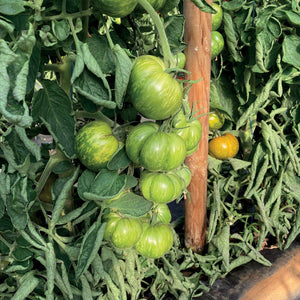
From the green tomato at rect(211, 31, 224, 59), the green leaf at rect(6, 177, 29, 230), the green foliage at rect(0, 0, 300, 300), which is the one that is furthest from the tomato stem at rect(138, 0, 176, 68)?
the green tomato at rect(211, 31, 224, 59)

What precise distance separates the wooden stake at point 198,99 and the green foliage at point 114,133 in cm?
6

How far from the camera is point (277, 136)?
1.31 meters

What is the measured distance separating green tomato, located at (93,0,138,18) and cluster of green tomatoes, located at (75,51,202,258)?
95 millimetres

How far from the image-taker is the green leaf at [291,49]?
1229 millimetres

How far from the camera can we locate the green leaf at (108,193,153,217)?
2.18ft

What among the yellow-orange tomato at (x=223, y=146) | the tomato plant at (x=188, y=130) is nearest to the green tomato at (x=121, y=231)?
the tomato plant at (x=188, y=130)

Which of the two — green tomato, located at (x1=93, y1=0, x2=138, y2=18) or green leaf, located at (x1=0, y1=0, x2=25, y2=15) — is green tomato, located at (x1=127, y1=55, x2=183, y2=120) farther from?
green leaf, located at (x1=0, y1=0, x2=25, y2=15)

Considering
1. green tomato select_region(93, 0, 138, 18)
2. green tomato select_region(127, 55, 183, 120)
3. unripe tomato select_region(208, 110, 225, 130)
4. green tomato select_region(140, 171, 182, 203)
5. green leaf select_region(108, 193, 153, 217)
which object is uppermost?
green tomato select_region(93, 0, 138, 18)

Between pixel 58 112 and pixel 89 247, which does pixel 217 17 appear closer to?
pixel 58 112

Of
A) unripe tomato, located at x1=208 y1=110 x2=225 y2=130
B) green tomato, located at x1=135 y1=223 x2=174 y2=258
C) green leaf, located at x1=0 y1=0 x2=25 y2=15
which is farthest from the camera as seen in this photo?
unripe tomato, located at x1=208 y1=110 x2=225 y2=130

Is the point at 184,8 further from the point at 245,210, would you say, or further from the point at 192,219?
the point at 245,210

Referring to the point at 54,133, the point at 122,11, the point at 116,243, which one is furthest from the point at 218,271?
the point at 122,11

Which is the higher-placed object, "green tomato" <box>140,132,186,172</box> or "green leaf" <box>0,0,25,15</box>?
"green leaf" <box>0,0,25,15</box>

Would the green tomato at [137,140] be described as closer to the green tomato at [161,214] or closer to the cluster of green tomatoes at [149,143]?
the cluster of green tomatoes at [149,143]
